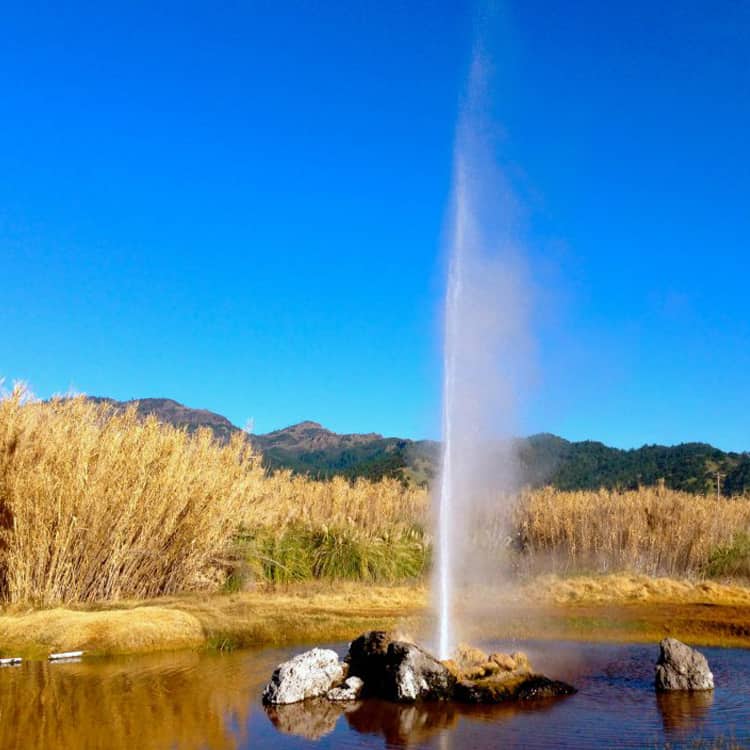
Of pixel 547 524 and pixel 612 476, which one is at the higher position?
pixel 612 476

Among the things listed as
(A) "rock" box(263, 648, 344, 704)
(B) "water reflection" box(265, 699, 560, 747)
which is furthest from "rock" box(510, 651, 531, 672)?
(A) "rock" box(263, 648, 344, 704)

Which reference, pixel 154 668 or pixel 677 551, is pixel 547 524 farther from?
pixel 154 668

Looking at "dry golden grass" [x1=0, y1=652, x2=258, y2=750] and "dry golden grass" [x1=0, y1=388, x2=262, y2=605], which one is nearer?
"dry golden grass" [x1=0, y1=652, x2=258, y2=750]

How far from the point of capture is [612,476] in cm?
6981

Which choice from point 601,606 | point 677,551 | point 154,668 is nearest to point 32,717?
point 154,668

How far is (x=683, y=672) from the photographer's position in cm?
896

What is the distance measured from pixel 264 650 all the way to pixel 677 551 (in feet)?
46.2

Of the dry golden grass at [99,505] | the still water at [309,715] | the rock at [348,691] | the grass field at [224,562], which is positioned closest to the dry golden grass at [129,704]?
the still water at [309,715]

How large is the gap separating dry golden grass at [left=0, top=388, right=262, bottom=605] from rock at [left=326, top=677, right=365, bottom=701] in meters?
6.30

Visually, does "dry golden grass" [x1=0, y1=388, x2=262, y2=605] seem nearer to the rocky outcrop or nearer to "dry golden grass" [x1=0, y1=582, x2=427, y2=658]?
"dry golden grass" [x1=0, y1=582, x2=427, y2=658]

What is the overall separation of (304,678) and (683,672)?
13.4ft

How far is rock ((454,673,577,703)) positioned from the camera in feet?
28.2

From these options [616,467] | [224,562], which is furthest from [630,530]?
[616,467]

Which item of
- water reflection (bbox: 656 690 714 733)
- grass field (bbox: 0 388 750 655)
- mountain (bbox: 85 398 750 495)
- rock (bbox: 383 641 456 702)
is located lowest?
water reflection (bbox: 656 690 714 733)
